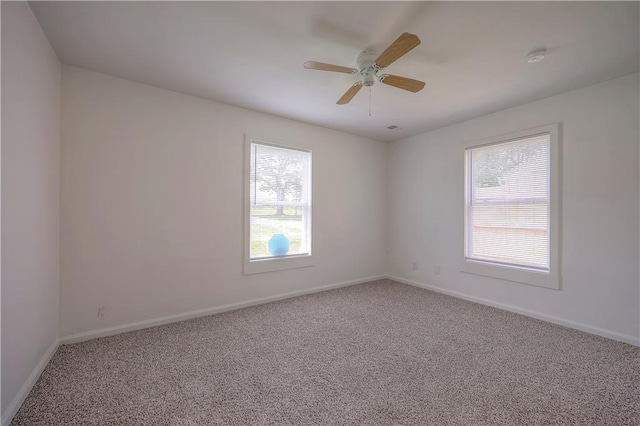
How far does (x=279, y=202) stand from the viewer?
3746mm

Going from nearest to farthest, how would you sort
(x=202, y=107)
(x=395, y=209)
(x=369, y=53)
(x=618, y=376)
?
1. (x=618, y=376)
2. (x=369, y=53)
3. (x=202, y=107)
4. (x=395, y=209)

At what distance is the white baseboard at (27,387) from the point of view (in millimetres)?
1515

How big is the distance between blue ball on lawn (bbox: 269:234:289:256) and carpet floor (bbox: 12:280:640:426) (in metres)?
0.92

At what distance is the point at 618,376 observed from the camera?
200 cm

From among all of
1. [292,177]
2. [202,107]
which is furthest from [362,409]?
[202,107]

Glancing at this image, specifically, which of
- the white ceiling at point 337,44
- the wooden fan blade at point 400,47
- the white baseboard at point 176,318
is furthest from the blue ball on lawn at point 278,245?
the wooden fan blade at point 400,47

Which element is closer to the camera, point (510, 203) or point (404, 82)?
point (404, 82)

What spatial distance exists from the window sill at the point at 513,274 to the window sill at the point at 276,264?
7.25ft

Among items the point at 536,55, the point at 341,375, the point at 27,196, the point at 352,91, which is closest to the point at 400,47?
the point at 352,91

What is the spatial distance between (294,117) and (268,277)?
7.16 ft

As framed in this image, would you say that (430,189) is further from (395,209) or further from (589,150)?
(589,150)

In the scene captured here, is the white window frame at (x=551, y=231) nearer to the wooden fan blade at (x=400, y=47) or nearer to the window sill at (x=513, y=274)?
the window sill at (x=513, y=274)

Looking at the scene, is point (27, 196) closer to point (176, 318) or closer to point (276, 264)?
point (176, 318)

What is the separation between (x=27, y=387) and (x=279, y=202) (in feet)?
8.91
